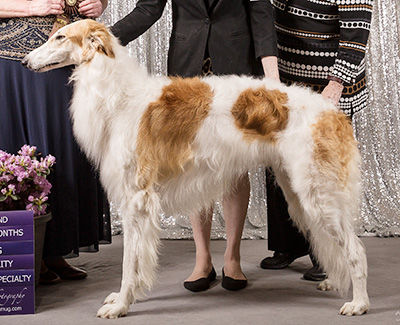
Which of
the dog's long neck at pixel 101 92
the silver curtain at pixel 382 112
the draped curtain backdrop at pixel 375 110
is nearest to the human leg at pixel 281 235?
the dog's long neck at pixel 101 92

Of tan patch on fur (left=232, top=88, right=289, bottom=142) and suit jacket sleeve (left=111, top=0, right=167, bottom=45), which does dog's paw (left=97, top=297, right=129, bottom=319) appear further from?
suit jacket sleeve (left=111, top=0, right=167, bottom=45)

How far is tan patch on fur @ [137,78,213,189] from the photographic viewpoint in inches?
93.7

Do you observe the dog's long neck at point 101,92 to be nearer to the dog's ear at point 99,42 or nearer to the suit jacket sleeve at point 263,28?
the dog's ear at point 99,42

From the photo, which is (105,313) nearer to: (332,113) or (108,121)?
(108,121)

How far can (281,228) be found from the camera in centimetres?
322

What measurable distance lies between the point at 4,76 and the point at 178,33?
37.1 inches

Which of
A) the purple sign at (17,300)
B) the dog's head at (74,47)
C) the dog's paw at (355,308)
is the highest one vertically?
the dog's head at (74,47)

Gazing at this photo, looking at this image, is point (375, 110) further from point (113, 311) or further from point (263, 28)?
point (113, 311)

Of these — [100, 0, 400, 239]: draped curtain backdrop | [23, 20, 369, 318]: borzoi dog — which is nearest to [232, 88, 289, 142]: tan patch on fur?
[23, 20, 369, 318]: borzoi dog

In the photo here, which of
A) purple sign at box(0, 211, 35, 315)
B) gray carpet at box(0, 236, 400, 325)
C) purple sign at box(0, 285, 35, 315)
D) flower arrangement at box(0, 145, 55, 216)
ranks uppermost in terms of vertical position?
flower arrangement at box(0, 145, 55, 216)

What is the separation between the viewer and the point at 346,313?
2.36 meters

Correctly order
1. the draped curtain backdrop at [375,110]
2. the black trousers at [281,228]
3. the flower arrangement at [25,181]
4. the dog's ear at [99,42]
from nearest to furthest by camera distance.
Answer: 1. the dog's ear at [99,42]
2. the flower arrangement at [25,181]
3. the black trousers at [281,228]
4. the draped curtain backdrop at [375,110]

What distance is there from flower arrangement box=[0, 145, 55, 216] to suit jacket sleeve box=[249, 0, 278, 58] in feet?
3.98

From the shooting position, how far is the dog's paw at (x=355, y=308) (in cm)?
235
